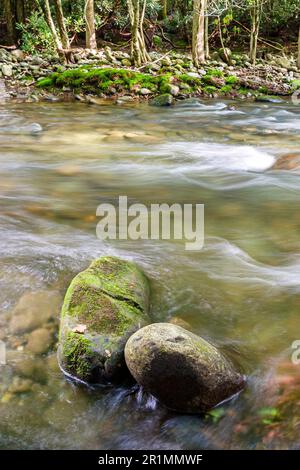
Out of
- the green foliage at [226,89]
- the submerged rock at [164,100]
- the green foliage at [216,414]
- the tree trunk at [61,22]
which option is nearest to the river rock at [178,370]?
the green foliage at [216,414]

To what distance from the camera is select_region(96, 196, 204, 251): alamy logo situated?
14.5ft

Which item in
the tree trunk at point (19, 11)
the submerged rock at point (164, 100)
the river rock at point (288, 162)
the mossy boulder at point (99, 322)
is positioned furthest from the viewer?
the tree trunk at point (19, 11)

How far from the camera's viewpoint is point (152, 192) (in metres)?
6.00

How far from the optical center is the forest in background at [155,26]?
16984 mm

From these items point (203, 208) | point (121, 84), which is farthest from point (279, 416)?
point (121, 84)

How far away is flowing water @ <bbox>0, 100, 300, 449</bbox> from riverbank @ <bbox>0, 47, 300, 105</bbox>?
5360 mm

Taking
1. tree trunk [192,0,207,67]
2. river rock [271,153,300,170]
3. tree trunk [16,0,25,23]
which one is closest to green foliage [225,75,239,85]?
tree trunk [192,0,207,67]

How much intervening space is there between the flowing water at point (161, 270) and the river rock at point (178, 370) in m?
0.07

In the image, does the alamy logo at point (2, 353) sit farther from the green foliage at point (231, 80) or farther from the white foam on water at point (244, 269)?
the green foliage at point (231, 80)

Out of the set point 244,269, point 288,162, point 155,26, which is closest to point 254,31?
point 155,26

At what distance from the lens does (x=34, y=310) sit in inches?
120

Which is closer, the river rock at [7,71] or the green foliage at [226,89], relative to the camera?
the green foliage at [226,89]

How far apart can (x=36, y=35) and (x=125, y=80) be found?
796 centimetres
